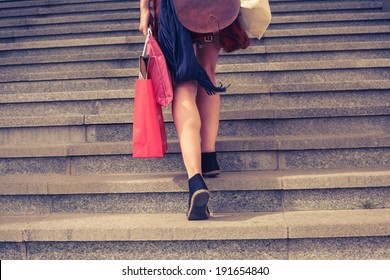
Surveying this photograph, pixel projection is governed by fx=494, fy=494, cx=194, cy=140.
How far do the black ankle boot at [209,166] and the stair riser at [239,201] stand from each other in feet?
0.31

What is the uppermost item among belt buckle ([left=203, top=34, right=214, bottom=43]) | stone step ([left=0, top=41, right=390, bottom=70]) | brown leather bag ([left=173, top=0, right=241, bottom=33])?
stone step ([left=0, top=41, right=390, bottom=70])

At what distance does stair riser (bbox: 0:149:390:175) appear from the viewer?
3051 mm

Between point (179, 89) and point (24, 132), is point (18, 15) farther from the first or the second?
point (179, 89)

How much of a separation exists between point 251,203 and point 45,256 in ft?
3.71

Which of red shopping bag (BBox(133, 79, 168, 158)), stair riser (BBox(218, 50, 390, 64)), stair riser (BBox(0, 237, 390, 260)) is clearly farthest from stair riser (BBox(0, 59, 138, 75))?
stair riser (BBox(0, 237, 390, 260))

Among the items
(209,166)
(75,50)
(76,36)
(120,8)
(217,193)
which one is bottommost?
(217,193)

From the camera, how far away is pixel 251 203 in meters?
2.76

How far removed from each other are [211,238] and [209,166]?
0.55 metres

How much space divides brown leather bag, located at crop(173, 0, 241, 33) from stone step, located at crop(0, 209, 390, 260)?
1.00m

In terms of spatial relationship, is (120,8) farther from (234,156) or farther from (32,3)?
(234,156)

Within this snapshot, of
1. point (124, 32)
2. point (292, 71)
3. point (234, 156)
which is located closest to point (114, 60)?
point (124, 32)

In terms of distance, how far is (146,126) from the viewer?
2.56 m

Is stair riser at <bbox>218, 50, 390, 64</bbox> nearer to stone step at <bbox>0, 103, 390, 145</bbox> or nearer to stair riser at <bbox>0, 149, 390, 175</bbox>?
stone step at <bbox>0, 103, 390, 145</bbox>

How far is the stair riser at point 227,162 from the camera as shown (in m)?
3.05
